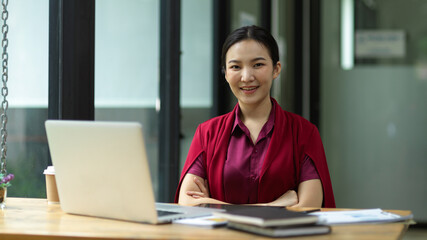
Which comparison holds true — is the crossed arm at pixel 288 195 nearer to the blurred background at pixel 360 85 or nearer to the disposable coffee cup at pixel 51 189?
the disposable coffee cup at pixel 51 189

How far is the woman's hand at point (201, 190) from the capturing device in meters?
2.12

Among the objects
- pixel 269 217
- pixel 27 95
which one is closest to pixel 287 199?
pixel 269 217

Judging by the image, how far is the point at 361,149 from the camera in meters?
5.07

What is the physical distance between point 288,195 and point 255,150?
0.68 ft

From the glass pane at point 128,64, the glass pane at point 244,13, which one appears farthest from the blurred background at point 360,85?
the glass pane at point 128,64

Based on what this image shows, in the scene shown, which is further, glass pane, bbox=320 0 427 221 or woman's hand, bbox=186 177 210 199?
glass pane, bbox=320 0 427 221

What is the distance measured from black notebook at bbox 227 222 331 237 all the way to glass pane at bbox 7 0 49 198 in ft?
3.42

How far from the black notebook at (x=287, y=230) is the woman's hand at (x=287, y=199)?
2.15ft

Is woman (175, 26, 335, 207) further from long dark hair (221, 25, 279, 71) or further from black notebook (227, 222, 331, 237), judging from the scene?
black notebook (227, 222, 331, 237)

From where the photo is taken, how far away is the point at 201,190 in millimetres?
2211

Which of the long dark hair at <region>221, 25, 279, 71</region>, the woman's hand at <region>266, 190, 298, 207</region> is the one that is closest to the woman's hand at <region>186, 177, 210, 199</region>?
the woman's hand at <region>266, 190, 298, 207</region>

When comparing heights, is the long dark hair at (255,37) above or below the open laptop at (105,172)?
above

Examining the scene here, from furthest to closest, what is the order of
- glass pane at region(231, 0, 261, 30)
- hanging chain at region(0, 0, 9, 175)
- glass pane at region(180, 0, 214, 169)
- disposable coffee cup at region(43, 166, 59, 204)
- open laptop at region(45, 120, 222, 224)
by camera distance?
→ glass pane at region(231, 0, 261, 30) < glass pane at region(180, 0, 214, 169) < hanging chain at region(0, 0, 9, 175) < disposable coffee cup at region(43, 166, 59, 204) < open laptop at region(45, 120, 222, 224)

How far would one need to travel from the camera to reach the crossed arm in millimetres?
2089
